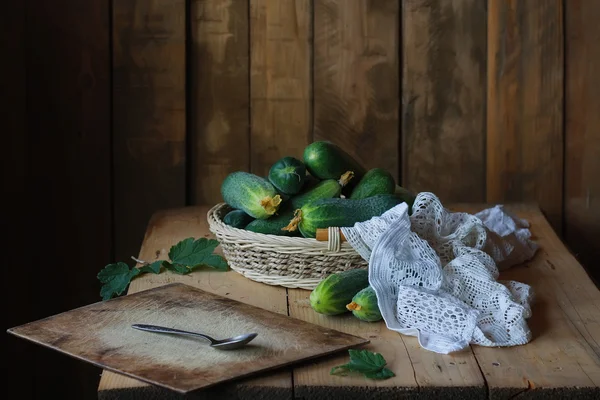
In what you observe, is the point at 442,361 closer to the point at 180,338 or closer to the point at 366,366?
the point at 366,366

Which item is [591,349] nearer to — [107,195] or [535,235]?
[535,235]

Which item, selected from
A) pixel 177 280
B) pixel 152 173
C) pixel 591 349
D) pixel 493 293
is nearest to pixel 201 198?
pixel 152 173

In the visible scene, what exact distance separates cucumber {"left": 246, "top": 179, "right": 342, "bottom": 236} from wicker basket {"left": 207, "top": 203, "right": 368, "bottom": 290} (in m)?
0.03

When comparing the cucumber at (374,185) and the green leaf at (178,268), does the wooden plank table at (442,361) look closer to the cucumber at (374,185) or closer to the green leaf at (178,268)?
the green leaf at (178,268)

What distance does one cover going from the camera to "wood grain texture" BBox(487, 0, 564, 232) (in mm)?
2059

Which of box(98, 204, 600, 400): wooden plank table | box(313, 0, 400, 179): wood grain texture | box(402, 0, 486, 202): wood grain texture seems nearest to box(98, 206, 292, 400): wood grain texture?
box(98, 204, 600, 400): wooden plank table

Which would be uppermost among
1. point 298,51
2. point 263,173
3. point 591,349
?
point 298,51

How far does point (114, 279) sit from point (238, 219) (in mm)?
226

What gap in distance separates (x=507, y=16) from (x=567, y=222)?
0.52m

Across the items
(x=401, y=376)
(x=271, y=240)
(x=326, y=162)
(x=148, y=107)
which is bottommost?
(x=401, y=376)

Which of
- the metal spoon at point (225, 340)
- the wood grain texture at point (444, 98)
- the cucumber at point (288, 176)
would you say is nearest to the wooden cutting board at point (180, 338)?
the metal spoon at point (225, 340)

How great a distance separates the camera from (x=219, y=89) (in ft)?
6.85

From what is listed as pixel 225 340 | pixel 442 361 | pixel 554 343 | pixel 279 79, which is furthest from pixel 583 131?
pixel 225 340

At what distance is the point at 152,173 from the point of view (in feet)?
6.93
